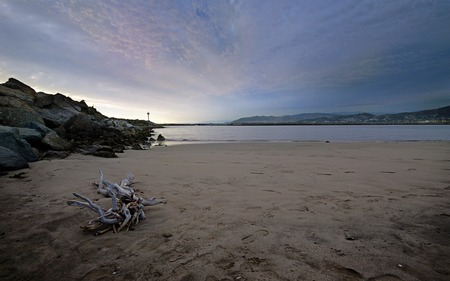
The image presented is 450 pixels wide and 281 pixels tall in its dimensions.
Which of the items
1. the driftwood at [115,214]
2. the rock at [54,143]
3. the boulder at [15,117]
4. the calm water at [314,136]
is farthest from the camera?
the calm water at [314,136]

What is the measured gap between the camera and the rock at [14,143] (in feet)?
18.8

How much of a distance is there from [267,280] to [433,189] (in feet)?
15.3

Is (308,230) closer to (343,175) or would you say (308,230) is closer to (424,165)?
(343,175)

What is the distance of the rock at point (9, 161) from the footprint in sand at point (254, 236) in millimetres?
6258

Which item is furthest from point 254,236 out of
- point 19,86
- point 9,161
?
point 19,86

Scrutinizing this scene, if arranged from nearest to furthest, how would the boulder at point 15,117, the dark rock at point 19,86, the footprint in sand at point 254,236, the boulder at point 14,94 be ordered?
the footprint in sand at point 254,236, the boulder at point 15,117, the boulder at point 14,94, the dark rock at point 19,86

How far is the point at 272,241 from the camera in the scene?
2.45 m

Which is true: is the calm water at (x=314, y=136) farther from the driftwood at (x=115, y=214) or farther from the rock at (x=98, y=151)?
the driftwood at (x=115, y=214)

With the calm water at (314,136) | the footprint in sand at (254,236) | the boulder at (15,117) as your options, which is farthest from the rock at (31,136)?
the calm water at (314,136)

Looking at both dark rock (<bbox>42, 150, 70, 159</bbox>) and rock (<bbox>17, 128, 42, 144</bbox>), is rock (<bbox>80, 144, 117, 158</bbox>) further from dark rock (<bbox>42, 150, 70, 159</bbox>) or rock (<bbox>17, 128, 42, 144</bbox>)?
rock (<bbox>17, 128, 42, 144</bbox>)

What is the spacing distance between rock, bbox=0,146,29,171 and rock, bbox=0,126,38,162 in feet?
1.45

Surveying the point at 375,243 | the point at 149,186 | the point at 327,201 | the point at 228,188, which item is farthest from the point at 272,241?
the point at 149,186

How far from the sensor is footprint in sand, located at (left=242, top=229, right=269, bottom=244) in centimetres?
249

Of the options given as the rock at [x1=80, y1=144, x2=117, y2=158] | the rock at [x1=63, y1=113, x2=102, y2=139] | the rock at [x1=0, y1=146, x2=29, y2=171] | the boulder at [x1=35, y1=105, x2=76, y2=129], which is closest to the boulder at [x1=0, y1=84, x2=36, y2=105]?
the boulder at [x1=35, y1=105, x2=76, y2=129]
